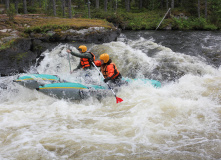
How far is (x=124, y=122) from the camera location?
4828 millimetres

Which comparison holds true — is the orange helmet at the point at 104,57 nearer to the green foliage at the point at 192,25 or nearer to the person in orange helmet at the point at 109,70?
the person in orange helmet at the point at 109,70

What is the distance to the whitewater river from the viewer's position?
11.6 feet

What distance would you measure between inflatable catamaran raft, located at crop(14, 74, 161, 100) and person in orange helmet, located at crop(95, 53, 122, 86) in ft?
1.45

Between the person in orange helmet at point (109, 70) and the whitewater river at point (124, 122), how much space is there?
1.78ft

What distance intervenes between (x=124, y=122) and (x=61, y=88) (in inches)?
91.5

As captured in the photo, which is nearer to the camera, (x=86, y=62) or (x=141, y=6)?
(x=86, y=62)

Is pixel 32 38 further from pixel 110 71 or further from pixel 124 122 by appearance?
pixel 124 122

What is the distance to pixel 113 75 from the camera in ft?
20.6

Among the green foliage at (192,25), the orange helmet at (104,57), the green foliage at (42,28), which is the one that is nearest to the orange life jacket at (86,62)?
the orange helmet at (104,57)

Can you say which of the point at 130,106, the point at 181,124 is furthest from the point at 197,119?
the point at 130,106

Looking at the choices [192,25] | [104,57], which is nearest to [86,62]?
[104,57]

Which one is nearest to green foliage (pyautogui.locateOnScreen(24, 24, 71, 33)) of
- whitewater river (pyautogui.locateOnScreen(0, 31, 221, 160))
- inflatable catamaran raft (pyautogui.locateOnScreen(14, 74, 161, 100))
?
whitewater river (pyautogui.locateOnScreen(0, 31, 221, 160))

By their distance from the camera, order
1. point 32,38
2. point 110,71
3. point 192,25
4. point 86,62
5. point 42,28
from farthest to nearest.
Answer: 1. point 192,25
2. point 42,28
3. point 32,38
4. point 86,62
5. point 110,71

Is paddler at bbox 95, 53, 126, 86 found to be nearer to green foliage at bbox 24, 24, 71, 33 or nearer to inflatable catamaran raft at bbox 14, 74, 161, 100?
inflatable catamaran raft at bbox 14, 74, 161, 100
